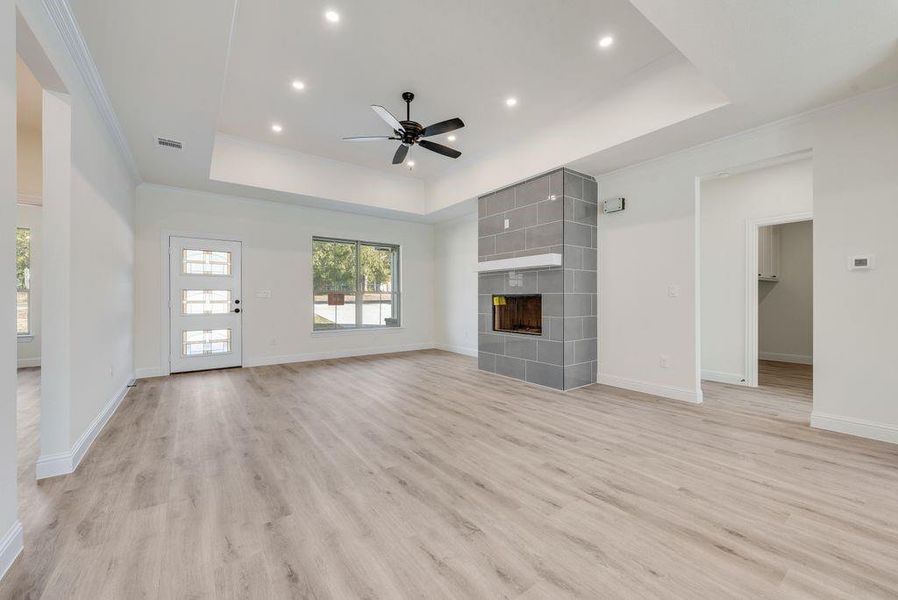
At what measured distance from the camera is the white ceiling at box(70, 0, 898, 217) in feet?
7.40

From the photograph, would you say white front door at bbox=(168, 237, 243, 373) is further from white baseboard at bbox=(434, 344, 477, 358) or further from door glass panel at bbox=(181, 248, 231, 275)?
white baseboard at bbox=(434, 344, 477, 358)

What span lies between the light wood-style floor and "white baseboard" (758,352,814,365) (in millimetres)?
3503

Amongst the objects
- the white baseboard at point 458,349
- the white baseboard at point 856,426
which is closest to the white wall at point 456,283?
the white baseboard at point 458,349

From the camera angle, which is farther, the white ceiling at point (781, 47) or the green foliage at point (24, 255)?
the green foliage at point (24, 255)

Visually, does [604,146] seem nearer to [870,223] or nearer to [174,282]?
[870,223]

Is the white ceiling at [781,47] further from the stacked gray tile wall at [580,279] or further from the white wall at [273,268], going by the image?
the white wall at [273,268]

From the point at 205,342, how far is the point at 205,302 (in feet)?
2.05

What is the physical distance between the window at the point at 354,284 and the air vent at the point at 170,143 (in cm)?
280

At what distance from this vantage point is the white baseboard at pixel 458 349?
7.00 m

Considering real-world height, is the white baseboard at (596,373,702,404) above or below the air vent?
below

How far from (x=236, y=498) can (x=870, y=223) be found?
4.96 meters

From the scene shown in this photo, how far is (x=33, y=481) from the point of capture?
223 centimetres

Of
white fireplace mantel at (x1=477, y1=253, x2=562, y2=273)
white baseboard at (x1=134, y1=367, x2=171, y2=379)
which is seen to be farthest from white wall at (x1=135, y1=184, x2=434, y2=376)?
white fireplace mantel at (x1=477, y1=253, x2=562, y2=273)

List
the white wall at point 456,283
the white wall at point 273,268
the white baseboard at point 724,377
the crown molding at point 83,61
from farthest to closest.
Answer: the white wall at point 456,283, the white wall at point 273,268, the white baseboard at point 724,377, the crown molding at point 83,61
